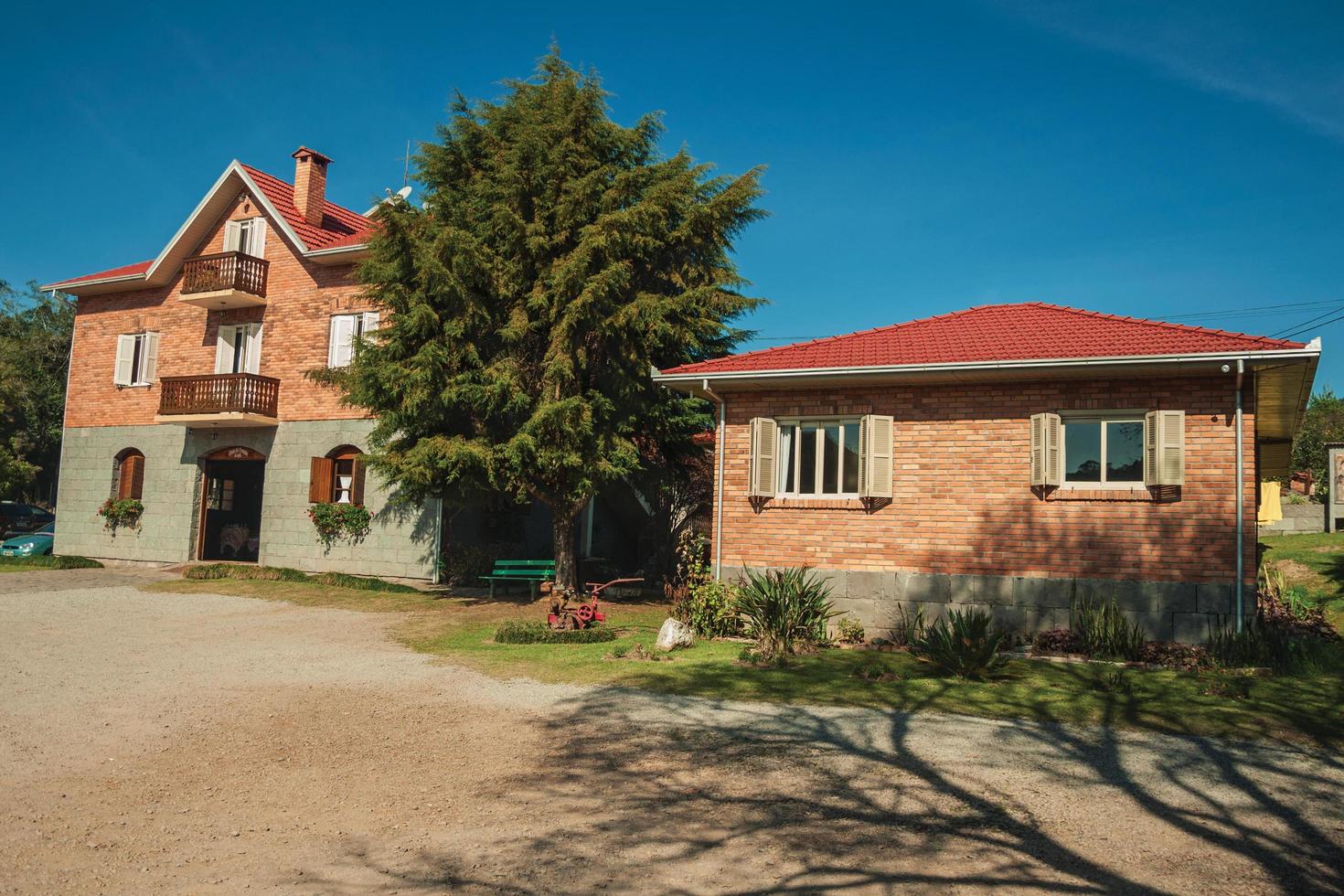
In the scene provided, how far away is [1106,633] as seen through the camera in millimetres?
12055

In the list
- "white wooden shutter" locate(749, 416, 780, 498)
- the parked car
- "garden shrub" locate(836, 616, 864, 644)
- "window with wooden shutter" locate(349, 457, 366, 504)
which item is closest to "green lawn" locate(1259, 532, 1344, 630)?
"garden shrub" locate(836, 616, 864, 644)

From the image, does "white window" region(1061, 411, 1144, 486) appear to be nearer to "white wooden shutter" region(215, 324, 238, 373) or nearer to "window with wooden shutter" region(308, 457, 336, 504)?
"window with wooden shutter" region(308, 457, 336, 504)

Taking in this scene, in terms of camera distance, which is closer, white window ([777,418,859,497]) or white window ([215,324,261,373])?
white window ([777,418,859,497])

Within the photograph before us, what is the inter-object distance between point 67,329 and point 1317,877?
5625cm

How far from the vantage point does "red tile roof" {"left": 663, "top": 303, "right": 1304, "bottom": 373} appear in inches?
488

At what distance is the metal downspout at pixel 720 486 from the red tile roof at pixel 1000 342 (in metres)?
0.65

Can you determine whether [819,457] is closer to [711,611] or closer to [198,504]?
[711,611]

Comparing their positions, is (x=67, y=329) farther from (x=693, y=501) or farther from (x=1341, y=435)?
(x=1341, y=435)

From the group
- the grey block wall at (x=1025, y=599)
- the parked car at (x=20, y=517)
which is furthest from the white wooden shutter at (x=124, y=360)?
the grey block wall at (x=1025, y=599)

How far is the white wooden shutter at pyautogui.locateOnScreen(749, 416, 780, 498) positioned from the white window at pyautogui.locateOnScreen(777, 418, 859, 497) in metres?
0.16

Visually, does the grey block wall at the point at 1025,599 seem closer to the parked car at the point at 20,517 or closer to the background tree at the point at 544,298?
the background tree at the point at 544,298

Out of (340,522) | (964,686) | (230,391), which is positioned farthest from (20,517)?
(964,686)

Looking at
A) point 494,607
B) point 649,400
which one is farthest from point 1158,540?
point 494,607

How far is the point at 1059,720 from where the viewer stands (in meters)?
8.51
